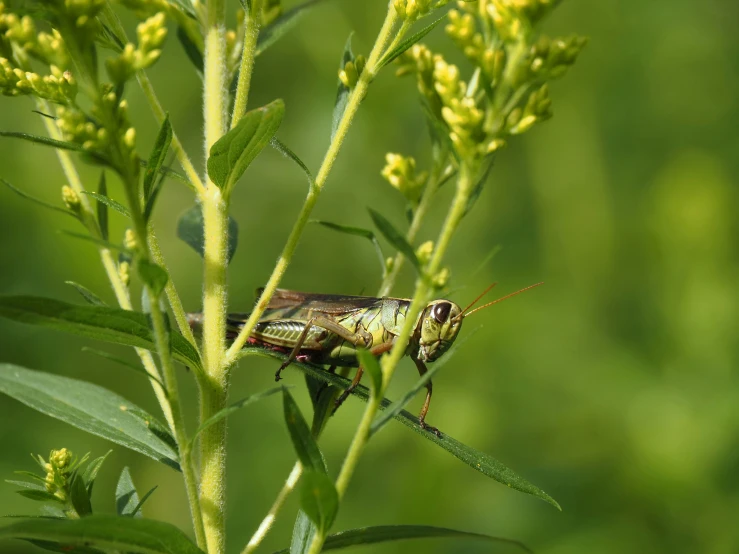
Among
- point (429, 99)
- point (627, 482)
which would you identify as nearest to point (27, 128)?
point (429, 99)

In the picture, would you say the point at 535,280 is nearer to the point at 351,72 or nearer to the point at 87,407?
the point at 351,72

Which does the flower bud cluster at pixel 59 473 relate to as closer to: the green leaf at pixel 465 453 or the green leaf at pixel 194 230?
the green leaf at pixel 465 453

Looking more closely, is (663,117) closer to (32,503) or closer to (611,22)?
(611,22)

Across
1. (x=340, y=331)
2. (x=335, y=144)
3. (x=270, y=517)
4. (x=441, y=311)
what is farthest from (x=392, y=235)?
(x=340, y=331)

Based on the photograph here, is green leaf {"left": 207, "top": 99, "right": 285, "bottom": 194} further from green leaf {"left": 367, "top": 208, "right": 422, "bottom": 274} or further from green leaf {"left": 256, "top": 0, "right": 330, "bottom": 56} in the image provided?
green leaf {"left": 256, "top": 0, "right": 330, "bottom": 56}

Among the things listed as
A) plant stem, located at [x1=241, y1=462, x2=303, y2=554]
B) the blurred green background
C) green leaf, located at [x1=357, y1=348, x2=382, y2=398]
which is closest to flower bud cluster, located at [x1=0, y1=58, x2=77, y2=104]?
green leaf, located at [x1=357, y1=348, x2=382, y2=398]

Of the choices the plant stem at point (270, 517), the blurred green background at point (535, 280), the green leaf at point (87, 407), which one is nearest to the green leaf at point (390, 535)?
the plant stem at point (270, 517)
